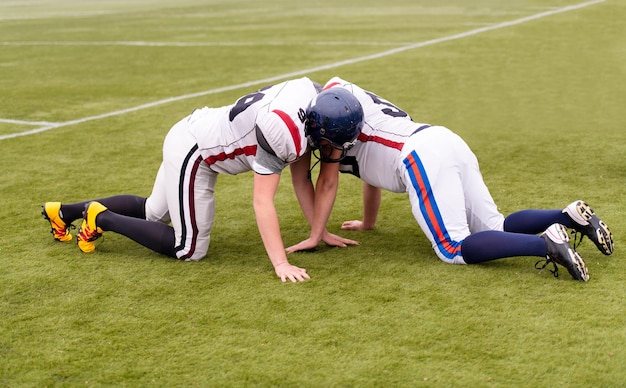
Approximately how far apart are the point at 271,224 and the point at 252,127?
531mm

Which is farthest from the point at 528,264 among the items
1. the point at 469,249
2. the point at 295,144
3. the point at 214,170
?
the point at 214,170

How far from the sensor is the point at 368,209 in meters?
5.34

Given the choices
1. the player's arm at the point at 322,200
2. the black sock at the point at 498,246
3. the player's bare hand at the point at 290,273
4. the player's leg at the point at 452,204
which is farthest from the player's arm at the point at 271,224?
the black sock at the point at 498,246

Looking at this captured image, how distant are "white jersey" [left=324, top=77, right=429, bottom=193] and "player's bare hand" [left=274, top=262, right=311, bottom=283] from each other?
72 cm

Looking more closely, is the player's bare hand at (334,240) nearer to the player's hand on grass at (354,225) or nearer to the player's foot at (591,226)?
the player's hand on grass at (354,225)

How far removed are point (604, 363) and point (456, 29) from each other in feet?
41.0

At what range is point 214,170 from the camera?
4.80 metres

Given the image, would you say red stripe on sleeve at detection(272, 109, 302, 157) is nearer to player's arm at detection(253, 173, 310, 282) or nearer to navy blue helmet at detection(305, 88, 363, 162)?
navy blue helmet at detection(305, 88, 363, 162)

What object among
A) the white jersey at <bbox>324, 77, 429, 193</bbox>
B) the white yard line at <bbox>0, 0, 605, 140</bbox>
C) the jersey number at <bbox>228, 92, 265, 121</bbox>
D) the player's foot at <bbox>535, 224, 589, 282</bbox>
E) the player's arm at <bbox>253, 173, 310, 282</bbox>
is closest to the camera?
the player's foot at <bbox>535, 224, 589, 282</bbox>

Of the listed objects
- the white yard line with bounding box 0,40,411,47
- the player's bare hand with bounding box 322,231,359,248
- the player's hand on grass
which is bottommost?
the white yard line with bounding box 0,40,411,47

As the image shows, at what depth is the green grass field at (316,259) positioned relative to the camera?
355cm

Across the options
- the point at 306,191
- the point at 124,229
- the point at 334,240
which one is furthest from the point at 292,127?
the point at 124,229

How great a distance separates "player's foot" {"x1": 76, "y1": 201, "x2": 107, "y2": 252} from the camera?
16.2 ft

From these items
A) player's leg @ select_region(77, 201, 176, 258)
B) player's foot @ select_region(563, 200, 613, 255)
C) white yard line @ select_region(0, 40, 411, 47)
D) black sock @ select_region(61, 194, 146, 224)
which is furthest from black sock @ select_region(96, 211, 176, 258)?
white yard line @ select_region(0, 40, 411, 47)
